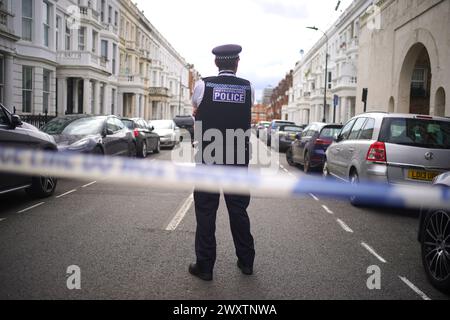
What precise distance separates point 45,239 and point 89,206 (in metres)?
2.21

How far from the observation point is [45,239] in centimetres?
530

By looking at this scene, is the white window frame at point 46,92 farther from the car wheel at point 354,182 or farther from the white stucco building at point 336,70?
the car wheel at point 354,182

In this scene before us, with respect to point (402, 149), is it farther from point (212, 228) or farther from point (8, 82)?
point (8, 82)

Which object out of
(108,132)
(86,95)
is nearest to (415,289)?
(108,132)

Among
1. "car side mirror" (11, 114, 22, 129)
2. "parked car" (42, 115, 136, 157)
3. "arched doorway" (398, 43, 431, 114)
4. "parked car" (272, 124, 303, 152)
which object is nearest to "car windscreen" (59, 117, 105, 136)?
"parked car" (42, 115, 136, 157)

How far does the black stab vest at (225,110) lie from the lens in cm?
420

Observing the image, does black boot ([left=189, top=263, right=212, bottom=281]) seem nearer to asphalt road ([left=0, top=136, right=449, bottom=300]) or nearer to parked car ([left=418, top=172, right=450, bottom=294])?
asphalt road ([left=0, top=136, right=449, bottom=300])

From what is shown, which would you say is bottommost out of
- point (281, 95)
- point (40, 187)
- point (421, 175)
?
point (40, 187)

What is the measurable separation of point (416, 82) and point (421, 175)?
1806cm

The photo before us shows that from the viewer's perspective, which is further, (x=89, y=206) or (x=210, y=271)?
(x=89, y=206)

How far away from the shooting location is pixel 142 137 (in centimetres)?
1680

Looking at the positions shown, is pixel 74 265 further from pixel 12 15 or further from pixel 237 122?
pixel 12 15

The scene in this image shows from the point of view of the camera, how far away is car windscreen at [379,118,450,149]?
7355mm

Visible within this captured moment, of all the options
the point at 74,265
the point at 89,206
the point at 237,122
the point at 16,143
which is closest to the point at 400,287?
the point at 237,122
